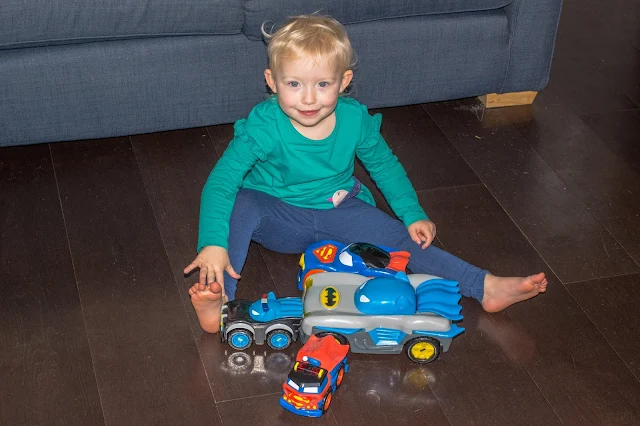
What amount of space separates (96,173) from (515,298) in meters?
1.00

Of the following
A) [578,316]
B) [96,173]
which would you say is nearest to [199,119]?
[96,173]

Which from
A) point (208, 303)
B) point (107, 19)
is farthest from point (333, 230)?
point (107, 19)

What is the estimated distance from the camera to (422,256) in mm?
1705

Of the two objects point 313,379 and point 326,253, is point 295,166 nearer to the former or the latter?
point 326,253

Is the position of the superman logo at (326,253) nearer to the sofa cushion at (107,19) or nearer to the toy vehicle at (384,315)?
the toy vehicle at (384,315)

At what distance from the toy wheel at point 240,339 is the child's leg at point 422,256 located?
31 centimetres

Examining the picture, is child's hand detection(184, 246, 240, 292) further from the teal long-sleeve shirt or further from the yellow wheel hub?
the yellow wheel hub

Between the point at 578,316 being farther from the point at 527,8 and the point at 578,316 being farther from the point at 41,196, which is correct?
the point at 41,196

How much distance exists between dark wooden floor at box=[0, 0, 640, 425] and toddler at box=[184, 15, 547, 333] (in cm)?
8

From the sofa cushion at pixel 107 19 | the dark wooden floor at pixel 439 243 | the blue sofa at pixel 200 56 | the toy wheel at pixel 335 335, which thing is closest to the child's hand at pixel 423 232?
the dark wooden floor at pixel 439 243

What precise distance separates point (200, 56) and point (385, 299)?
849 millimetres

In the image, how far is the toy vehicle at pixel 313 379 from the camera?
1384mm

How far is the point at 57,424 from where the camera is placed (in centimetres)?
138

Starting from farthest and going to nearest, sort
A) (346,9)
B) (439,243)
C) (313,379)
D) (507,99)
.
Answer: (507,99) → (346,9) → (439,243) → (313,379)
